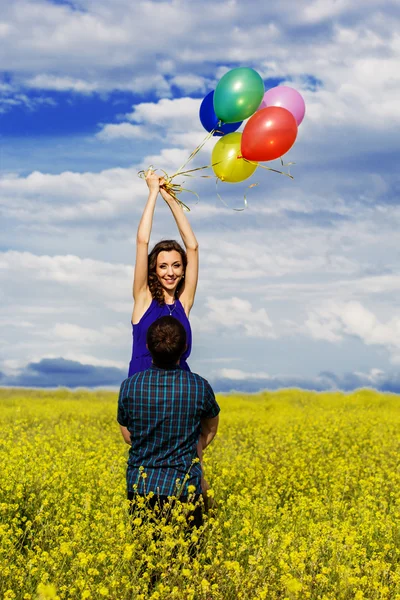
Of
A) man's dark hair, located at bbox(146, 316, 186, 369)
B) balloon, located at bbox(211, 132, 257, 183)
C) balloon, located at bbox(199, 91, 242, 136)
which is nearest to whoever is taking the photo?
man's dark hair, located at bbox(146, 316, 186, 369)

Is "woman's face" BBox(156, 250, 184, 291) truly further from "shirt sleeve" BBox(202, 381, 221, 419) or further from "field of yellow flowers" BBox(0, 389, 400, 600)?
"field of yellow flowers" BBox(0, 389, 400, 600)

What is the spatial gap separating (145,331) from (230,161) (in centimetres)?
227

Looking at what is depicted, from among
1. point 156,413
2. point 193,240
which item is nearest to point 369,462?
point 193,240

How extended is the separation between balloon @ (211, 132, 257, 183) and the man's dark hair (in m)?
2.82

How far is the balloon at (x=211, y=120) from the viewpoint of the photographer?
7.04 m

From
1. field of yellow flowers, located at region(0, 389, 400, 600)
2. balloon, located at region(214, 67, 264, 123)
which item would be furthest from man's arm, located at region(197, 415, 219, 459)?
balloon, located at region(214, 67, 264, 123)

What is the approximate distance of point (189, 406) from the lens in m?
4.38

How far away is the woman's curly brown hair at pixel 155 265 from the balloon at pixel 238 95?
1864 mm

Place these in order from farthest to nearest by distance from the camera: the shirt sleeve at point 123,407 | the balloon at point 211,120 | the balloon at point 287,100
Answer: the balloon at point 287,100 → the balloon at point 211,120 → the shirt sleeve at point 123,407

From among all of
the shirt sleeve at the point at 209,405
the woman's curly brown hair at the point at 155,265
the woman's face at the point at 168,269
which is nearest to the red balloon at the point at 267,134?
the woman's curly brown hair at the point at 155,265

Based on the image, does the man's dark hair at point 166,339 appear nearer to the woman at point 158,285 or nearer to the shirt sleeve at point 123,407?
the shirt sleeve at point 123,407

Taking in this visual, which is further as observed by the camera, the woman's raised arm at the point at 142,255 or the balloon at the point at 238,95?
the balloon at the point at 238,95

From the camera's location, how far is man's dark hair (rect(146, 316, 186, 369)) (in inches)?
168

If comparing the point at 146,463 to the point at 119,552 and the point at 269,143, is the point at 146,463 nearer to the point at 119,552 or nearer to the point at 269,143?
the point at 119,552
